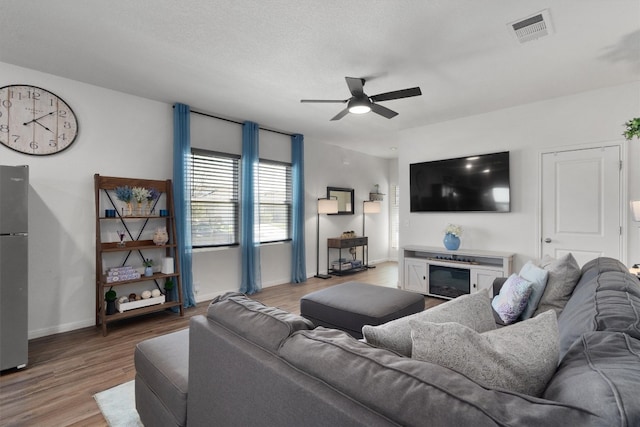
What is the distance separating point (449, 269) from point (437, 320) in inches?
141

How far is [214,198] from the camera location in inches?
179

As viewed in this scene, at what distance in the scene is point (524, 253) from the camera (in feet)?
13.7

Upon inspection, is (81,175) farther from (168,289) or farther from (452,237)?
(452,237)

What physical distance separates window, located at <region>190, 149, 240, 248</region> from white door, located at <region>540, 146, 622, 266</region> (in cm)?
437

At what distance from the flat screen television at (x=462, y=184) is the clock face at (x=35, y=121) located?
4741 millimetres

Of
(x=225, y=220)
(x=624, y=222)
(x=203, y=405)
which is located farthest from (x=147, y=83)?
(x=624, y=222)

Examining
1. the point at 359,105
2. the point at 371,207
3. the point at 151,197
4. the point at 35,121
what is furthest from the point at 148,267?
the point at 371,207

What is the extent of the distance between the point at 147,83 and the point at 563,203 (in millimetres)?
5219

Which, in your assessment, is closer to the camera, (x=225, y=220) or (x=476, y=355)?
(x=476, y=355)

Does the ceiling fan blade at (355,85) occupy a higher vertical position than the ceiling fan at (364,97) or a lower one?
higher

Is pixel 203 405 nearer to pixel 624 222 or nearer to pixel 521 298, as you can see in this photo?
pixel 521 298

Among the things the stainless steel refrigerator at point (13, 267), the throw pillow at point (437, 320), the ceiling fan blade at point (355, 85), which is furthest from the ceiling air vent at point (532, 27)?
the stainless steel refrigerator at point (13, 267)

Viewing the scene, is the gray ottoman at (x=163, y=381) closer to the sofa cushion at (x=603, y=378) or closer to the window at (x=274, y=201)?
the sofa cushion at (x=603, y=378)

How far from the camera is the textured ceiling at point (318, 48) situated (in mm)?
2219
